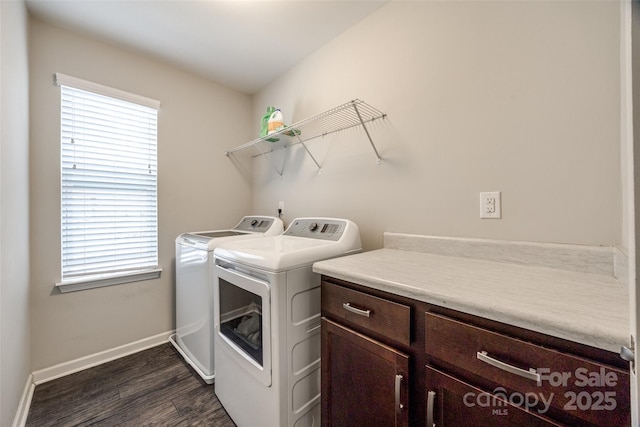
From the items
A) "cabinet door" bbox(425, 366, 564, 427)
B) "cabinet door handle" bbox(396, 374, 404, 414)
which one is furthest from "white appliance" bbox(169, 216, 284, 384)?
"cabinet door" bbox(425, 366, 564, 427)

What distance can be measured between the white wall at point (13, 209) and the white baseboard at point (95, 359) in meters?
0.11

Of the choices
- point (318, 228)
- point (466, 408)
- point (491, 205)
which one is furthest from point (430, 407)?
point (318, 228)

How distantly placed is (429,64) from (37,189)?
2.54 metres

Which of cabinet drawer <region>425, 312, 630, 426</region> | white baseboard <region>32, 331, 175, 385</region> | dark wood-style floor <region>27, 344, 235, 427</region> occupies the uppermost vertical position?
cabinet drawer <region>425, 312, 630, 426</region>

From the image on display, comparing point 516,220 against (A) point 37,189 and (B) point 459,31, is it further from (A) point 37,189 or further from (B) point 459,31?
(A) point 37,189

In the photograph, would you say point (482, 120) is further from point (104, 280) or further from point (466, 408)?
point (104, 280)

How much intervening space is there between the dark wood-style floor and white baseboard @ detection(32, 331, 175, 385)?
0.04 metres

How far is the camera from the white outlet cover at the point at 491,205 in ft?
3.69

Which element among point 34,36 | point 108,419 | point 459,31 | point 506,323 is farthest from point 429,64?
point 108,419

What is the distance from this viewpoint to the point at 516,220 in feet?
3.55

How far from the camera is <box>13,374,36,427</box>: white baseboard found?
1270mm

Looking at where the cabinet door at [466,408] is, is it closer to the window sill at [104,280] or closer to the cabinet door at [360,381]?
the cabinet door at [360,381]

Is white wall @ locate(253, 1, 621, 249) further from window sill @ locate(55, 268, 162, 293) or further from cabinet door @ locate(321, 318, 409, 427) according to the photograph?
window sill @ locate(55, 268, 162, 293)

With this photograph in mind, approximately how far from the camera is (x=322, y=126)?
6.13 ft
